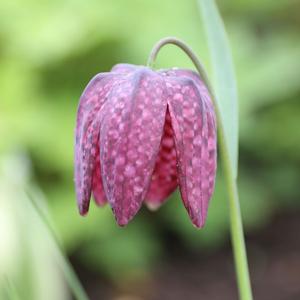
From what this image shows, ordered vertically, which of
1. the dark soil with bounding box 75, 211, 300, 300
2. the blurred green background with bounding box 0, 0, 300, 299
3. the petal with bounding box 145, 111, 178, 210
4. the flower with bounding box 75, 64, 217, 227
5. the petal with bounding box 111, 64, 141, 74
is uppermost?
the petal with bounding box 111, 64, 141, 74

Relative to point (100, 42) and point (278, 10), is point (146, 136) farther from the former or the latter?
point (278, 10)

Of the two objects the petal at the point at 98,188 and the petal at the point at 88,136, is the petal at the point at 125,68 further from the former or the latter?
the petal at the point at 98,188

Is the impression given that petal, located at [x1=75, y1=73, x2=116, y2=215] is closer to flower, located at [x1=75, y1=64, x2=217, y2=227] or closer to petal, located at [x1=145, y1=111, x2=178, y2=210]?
flower, located at [x1=75, y1=64, x2=217, y2=227]

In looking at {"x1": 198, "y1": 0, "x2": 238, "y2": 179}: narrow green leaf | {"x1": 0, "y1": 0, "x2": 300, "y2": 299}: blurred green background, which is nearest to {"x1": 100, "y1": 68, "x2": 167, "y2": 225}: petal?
{"x1": 198, "y1": 0, "x2": 238, "y2": 179}: narrow green leaf

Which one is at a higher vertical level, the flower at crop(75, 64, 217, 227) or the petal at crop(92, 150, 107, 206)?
the flower at crop(75, 64, 217, 227)

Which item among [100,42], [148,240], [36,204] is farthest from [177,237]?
[36,204]

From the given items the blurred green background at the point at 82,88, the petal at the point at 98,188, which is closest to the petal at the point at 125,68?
the petal at the point at 98,188
